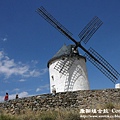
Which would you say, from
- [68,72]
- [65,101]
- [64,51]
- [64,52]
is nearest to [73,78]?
[68,72]

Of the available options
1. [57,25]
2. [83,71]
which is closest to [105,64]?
[83,71]

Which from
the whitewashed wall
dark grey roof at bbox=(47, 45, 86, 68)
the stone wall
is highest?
dark grey roof at bbox=(47, 45, 86, 68)

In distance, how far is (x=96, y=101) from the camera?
13.7 metres

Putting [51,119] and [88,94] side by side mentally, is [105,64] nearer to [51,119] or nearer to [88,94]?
[88,94]

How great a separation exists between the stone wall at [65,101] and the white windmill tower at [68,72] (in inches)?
165

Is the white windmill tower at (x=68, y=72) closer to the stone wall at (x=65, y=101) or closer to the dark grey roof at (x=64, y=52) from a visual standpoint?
the dark grey roof at (x=64, y=52)

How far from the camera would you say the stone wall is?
13.1m

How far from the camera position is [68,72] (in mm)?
18297

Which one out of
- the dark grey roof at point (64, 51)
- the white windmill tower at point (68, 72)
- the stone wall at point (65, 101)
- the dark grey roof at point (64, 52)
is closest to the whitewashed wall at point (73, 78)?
→ the white windmill tower at point (68, 72)

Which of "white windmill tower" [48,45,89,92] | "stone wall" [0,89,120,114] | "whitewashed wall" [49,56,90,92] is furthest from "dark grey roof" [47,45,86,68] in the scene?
"stone wall" [0,89,120,114]

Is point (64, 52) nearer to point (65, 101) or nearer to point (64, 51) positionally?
point (64, 51)

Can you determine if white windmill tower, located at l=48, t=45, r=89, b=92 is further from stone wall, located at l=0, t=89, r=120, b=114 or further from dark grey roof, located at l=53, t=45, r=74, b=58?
stone wall, located at l=0, t=89, r=120, b=114

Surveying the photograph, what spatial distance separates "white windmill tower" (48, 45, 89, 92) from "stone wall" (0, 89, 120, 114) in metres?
4.19

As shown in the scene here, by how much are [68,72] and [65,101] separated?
5000 millimetres
